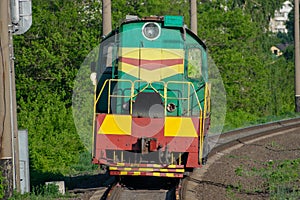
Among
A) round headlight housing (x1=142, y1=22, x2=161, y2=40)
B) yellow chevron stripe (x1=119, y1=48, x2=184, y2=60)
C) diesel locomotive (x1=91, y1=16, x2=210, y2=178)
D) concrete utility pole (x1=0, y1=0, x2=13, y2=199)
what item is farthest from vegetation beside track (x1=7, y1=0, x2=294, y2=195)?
round headlight housing (x1=142, y1=22, x2=161, y2=40)

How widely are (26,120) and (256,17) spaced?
1470 inches

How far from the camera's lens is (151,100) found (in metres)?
13.1

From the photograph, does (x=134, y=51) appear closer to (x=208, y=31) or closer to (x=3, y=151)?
(x=3, y=151)

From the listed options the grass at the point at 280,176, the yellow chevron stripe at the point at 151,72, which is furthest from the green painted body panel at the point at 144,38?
the grass at the point at 280,176

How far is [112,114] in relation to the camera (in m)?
12.7

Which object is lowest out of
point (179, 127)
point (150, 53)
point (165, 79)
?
point (179, 127)

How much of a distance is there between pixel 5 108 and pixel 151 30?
11.1 feet

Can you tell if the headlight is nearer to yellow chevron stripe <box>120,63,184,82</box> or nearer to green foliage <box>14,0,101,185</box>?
yellow chevron stripe <box>120,63,184,82</box>

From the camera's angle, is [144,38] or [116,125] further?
[144,38]

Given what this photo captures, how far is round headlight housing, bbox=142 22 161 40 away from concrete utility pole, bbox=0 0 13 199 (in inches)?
110

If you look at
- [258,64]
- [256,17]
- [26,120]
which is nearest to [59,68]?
[26,120]

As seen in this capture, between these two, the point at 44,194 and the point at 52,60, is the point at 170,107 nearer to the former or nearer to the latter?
→ the point at 44,194

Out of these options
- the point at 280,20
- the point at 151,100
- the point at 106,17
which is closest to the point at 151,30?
the point at 151,100

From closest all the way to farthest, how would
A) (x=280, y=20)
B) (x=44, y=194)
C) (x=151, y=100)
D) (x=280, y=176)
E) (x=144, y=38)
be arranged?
(x=151, y=100) < (x=44, y=194) < (x=144, y=38) < (x=280, y=176) < (x=280, y=20)
